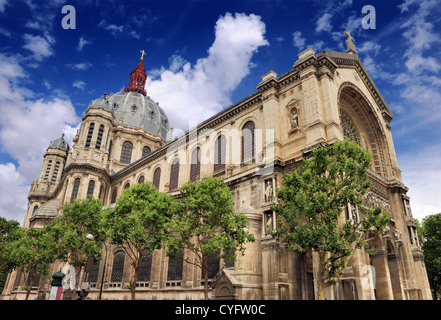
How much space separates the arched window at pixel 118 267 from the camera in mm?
36531

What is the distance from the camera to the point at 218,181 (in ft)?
74.8

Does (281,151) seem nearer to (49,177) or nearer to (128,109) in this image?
(128,109)

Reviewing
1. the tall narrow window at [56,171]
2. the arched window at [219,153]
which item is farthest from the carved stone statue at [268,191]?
the tall narrow window at [56,171]

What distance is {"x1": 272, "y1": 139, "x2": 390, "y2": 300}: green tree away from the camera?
656 inches

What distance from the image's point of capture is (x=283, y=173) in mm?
25484

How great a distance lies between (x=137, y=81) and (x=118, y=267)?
54.5 metres

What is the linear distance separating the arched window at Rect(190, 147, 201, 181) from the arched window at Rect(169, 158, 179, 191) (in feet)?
10.7

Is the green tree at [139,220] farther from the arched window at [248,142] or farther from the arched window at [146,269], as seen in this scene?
the arched window at [146,269]

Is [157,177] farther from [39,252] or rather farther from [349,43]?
[349,43]

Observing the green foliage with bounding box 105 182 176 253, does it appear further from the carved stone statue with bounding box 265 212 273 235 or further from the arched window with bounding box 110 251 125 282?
the arched window with bounding box 110 251 125 282

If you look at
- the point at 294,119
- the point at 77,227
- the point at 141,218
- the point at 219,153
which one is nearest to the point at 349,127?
the point at 294,119

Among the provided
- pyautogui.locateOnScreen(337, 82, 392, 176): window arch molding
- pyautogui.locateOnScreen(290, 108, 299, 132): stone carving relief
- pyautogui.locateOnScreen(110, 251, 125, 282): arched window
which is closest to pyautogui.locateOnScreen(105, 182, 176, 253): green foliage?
pyautogui.locateOnScreen(290, 108, 299, 132): stone carving relief
